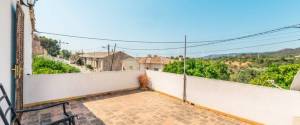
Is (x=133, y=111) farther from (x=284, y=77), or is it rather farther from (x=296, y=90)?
(x=284, y=77)

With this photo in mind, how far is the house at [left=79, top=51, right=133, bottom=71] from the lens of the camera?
952 inches

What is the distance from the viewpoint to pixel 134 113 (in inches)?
186

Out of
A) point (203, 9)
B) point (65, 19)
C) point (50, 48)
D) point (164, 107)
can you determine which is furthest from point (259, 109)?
point (50, 48)

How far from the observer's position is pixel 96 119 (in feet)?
13.7

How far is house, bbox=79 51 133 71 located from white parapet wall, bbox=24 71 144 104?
15.3 meters

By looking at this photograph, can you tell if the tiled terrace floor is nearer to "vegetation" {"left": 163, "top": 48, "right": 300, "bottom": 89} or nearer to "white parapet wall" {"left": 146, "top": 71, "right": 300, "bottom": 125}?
"white parapet wall" {"left": 146, "top": 71, "right": 300, "bottom": 125}

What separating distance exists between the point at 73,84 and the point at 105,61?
18619 mm

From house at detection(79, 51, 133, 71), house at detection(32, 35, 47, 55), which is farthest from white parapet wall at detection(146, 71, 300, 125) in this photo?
house at detection(79, 51, 133, 71)

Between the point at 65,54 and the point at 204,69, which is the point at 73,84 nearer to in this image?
the point at 204,69

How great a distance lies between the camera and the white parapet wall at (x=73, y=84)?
510cm

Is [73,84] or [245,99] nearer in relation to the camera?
[245,99]

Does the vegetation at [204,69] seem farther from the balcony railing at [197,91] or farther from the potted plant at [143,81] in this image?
the potted plant at [143,81]

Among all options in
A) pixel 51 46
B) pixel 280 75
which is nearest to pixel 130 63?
pixel 51 46

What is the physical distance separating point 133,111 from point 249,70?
21.9 ft
